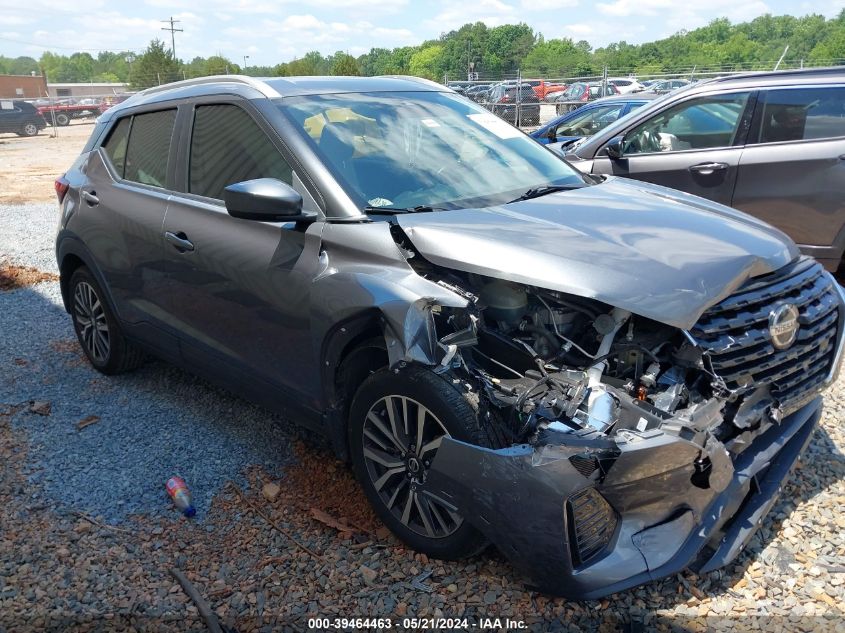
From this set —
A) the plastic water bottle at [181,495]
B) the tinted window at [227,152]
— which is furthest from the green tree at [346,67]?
the plastic water bottle at [181,495]

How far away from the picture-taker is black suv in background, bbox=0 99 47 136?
3303 cm

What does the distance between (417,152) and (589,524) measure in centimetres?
202

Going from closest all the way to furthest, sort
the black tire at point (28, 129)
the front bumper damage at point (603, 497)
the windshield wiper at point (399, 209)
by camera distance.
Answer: the front bumper damage at point (603, 497), the windshield wiper at point (399, 209), the black tire at point (28, 129)

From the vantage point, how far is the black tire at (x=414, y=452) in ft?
8.55

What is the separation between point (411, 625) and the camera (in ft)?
8.75

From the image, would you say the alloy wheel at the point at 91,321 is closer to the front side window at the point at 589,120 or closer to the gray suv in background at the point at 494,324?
the gray suv in background at the point at 494,324

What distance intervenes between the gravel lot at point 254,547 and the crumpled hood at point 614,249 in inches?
45.1

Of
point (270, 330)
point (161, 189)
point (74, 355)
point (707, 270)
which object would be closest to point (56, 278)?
point (74, 355)

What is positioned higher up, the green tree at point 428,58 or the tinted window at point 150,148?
the green tree at point 428,58

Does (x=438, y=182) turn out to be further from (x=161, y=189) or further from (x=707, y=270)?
(x=161, y=189)

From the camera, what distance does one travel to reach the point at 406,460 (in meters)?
2.93

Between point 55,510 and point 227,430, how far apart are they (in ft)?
3.34

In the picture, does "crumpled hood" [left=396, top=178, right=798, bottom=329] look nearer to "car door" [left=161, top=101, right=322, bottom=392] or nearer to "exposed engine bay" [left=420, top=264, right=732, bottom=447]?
"exposed engine bay" [left=420, top=264, right=732, bottom=447]

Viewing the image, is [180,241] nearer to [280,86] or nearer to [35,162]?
[280,86]
